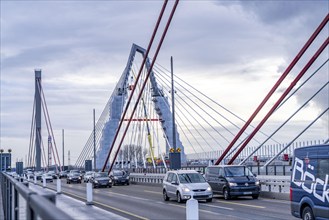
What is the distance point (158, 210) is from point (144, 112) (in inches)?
1757

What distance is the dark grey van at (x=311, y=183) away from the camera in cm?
1426

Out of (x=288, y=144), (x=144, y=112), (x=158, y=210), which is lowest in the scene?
(x=158, y=210)

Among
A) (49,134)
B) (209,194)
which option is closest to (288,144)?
(209,194)

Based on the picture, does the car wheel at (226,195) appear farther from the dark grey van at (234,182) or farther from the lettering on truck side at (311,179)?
the lettering on truck side at (311,179)

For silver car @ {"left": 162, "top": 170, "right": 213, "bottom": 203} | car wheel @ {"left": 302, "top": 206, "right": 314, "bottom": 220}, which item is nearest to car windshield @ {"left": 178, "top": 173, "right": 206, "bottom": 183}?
silver car @ {"left": 162, "top": 170, "right": 213, "bottom": 203}

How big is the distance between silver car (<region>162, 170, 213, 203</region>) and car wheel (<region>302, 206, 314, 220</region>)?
40.5 ft

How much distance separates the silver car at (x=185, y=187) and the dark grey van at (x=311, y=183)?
39.4ft

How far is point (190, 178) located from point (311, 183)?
47.7 ft

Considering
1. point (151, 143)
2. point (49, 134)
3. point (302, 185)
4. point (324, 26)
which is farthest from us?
point (49, 134)

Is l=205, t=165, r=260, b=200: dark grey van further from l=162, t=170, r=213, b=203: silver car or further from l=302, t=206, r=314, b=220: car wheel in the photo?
l=302, t=206, r=314, b=220: car wheel

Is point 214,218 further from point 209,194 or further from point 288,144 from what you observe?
point 288,144

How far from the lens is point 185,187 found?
27.9 m

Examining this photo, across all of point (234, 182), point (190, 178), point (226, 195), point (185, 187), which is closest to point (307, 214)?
point (185, 187)

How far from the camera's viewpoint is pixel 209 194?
1100 inches
